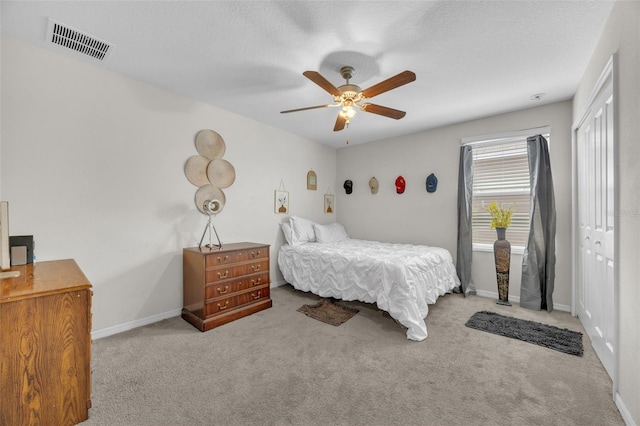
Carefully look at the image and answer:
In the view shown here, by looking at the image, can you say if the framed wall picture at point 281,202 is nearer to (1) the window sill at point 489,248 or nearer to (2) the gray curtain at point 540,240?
(1) the window sill at point 489,248

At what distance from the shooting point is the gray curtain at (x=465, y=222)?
3877 mm

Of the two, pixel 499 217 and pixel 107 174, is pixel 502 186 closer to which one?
pixel 499 217

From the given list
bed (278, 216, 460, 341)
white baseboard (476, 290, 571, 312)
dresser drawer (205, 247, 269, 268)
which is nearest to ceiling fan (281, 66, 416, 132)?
bed (278, 216, 460, 341)

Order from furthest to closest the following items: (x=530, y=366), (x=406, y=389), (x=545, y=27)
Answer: (x=530, y=366) → (x=545, y=27) → (x=406, y=389)

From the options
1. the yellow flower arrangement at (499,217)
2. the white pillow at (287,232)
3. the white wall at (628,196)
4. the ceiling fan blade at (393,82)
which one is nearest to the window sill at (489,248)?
the yellow flower arrangement at (499,217)

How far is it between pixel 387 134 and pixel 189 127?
306 cm

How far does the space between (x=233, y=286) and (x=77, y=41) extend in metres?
2.57

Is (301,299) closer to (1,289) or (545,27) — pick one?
(1,289)

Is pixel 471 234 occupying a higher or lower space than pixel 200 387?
higher

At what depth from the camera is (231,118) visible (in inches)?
144

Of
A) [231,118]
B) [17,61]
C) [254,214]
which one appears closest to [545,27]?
[231,118]

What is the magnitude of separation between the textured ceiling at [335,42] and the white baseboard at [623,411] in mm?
2509

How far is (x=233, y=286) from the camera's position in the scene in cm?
305

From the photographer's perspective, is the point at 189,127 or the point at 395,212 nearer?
the point at 189,127
